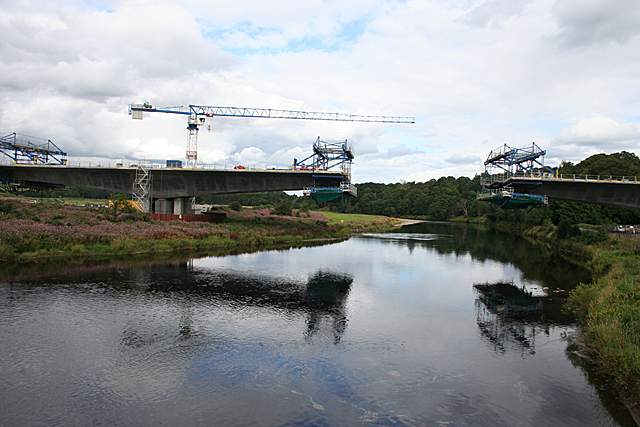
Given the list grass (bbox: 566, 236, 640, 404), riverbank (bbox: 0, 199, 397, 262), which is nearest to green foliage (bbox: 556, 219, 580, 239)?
grass (bbox: 566, 236, 640, 404)

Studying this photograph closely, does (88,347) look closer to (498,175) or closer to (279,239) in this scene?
(279,239)

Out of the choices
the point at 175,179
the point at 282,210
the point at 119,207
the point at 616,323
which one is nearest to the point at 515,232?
the point at 282,210

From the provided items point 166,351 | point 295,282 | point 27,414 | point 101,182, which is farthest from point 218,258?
point 101,182

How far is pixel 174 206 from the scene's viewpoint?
66.4m

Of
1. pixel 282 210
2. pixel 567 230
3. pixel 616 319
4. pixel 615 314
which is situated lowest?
pixel 615 314

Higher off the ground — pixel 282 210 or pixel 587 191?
pixel 587 191

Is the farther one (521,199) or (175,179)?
(175,179)

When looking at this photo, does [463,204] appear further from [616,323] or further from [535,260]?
[616,323]

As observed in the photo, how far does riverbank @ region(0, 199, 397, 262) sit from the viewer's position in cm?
3666

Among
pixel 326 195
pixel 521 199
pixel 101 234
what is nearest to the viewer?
pixel 101 234

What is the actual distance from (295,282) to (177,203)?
4145cm

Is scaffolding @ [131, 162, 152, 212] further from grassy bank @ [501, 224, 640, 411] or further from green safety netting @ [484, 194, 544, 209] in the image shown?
grassy bank @ [501, 224, 640, 411]

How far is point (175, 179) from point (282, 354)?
52.7m

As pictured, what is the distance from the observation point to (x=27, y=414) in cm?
1198
